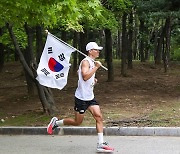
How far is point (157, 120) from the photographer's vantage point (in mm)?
9375

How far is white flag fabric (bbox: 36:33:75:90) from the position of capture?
27.4 feet

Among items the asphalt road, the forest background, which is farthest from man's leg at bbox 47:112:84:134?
the forest background

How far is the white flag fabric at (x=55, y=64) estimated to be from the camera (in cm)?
834

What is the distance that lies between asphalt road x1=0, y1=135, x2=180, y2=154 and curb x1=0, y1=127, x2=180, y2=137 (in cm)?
18

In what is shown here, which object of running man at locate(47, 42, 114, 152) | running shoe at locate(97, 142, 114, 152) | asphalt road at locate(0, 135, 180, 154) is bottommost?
asphalt road at locate(0, 135, 180, 154)

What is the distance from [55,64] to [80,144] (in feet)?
5.93

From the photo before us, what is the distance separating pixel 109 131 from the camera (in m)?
8.83

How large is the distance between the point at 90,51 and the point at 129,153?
2.00 meters

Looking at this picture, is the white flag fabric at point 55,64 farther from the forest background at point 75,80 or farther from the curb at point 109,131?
the curb at point 109,131

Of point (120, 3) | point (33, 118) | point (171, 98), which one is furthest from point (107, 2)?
point (33, 118)

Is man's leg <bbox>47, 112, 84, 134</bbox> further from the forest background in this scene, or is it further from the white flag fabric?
the forest background

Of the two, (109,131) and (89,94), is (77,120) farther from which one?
(109,131)

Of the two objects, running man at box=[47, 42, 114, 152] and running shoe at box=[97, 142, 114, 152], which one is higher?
running man at box=[47, 42, 114, 152]

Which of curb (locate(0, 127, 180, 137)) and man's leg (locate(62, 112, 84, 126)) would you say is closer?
man's leg (locate(62, 112, 84, 126))
